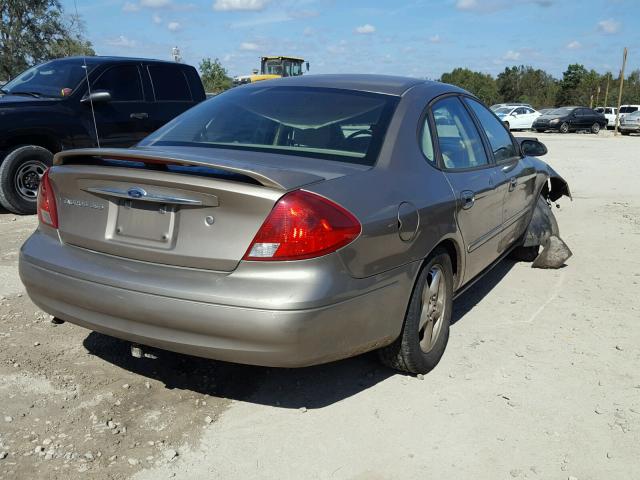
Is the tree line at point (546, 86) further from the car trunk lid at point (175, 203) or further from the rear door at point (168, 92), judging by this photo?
the car trunk lid at point (175, 203)

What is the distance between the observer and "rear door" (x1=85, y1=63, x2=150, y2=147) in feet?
25.7

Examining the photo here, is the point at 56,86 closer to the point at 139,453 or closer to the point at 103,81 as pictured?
the point at 103,81

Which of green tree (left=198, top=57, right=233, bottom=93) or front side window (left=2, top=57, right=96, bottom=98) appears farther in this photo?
green tree (left=198, top=57, right=233, bottom=93)

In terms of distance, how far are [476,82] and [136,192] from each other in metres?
79.4

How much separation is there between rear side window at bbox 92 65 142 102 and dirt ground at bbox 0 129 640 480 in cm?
431

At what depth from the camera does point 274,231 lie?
8.23 feet

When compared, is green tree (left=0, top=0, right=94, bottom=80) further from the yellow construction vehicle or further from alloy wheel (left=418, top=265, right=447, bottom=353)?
alloy wheel (left=418, top=265, right=447, bottom=353)

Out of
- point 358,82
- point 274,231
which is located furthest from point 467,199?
point 274,231

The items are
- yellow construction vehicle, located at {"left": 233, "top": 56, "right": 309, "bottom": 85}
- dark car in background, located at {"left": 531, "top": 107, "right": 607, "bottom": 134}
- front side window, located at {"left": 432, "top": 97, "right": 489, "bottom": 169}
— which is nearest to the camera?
front side window, located at {"left": 432, "top": 97, "right": 489, "bottom": 169}

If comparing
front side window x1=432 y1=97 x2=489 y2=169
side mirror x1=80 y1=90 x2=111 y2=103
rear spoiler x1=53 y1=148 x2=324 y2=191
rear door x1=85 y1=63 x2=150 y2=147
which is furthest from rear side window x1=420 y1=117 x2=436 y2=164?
rear door x1=85 y1=63 x2=150 y2=147

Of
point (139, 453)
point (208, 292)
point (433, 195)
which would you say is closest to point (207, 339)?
point (208, 292)

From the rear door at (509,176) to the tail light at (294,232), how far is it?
221 centimetres

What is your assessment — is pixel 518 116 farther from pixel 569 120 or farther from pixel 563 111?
pixel 569 120

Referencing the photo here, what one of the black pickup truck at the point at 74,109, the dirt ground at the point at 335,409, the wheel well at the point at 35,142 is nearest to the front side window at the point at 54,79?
the black pickup truck at the point at 74,109
